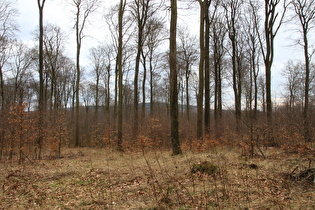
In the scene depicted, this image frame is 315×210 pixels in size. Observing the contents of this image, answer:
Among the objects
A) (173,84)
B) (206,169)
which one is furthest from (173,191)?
(173,84)

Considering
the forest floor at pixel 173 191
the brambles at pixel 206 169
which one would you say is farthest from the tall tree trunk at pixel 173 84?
the brambles at pixel 206 169

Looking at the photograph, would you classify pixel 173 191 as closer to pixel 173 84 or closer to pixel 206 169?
pixel 206 169

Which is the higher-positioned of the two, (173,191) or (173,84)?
(173,84)

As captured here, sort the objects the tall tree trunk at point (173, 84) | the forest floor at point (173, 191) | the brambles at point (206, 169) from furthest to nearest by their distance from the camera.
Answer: the tall tree trunk at point (173, 84) → the brambles at point (206, 169) → the forest floor at point (173, 191)

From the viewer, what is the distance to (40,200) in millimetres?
5047

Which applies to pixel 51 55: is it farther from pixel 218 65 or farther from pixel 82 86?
pixel 218 65

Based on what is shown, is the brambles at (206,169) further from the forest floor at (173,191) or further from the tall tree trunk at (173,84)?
the tall tree trunk at (173,84)

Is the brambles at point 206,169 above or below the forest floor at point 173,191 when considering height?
above

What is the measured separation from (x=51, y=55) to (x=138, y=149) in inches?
641

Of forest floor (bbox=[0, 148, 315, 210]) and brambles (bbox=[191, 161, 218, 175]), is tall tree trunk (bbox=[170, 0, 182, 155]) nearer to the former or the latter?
forest floor (bbox=[0, 148, 315, 210])

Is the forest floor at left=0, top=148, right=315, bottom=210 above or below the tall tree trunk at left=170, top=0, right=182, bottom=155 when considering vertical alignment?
below

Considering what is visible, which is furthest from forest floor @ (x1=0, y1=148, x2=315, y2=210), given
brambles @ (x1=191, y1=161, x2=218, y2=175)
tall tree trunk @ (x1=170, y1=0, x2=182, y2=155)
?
tall tree trunk @ (x1=170, y1=0, x2=182, y2=155)

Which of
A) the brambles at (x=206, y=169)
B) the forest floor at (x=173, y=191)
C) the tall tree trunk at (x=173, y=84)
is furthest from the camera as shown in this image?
the tall tree trunk at (x=173, y=84)

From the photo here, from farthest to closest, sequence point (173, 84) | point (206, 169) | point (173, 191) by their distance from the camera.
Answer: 1. point (173, 84)
2. point (206, 169)
3. point (173, 191)
